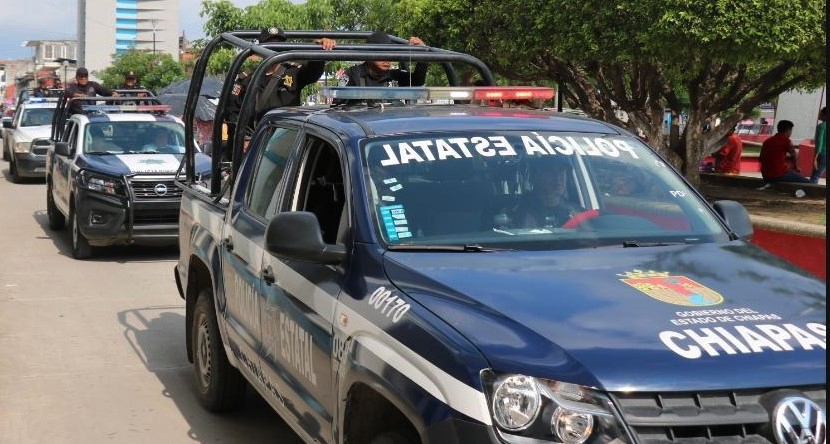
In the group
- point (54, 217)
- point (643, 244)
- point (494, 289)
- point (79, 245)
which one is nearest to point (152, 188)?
point (79, 245)

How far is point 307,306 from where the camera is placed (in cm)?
494

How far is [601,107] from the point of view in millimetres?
23516

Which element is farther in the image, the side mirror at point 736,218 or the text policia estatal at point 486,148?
the side mirror at point 736,218

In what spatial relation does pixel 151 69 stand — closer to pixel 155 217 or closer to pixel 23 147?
pixel 23 147

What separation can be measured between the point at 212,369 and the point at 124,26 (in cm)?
16202

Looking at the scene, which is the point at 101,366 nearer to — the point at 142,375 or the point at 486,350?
the point at 142,375

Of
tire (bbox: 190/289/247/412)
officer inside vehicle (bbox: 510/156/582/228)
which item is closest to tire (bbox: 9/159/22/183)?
tire (bbox: 190/289/247/412)

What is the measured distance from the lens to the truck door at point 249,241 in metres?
5.86

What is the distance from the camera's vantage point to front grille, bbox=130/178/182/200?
13.5 m

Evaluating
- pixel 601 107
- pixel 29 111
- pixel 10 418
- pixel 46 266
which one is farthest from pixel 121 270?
pixel 29 111

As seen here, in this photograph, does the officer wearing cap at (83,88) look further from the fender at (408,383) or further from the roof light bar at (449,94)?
the fender at (408,383)

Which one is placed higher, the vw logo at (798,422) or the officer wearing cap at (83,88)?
the officer wearing cap at (83,88)

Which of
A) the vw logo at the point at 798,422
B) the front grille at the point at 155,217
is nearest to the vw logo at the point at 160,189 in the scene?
the front grille at the point at 155,217

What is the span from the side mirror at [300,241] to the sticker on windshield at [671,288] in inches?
44.6
